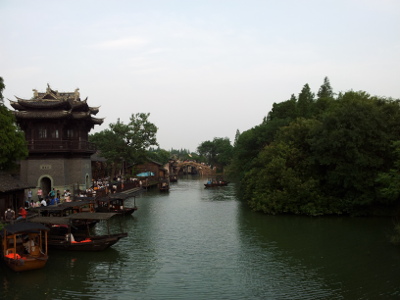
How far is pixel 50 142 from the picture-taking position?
3388 cm

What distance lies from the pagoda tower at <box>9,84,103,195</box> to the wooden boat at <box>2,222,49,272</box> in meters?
15.5

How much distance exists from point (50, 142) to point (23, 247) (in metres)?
16.8

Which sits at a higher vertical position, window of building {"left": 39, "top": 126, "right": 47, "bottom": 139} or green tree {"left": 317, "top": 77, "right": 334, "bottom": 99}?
green tree {"left": 317, "top": 77, "right": 334, "bottom": 99}

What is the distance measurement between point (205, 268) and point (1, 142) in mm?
13910

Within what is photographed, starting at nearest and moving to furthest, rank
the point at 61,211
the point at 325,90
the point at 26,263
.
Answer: the point at 26,263, the point at 61,211, the point at 325,90

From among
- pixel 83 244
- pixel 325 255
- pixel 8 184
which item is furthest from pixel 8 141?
pixel 325 255

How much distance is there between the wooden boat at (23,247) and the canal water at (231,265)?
1.55 feet

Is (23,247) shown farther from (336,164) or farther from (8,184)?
(336,164)

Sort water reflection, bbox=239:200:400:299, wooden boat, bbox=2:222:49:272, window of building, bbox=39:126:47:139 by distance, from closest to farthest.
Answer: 1. water reflection, bbox=239:200:400:299
2. wooden boat, bbox=2:222:49:272
3. window of building, bbox=39:126:47:139

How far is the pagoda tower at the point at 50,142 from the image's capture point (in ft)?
110

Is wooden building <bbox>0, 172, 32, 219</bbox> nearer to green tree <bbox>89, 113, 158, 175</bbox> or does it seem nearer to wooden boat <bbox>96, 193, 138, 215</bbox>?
wooden boat <bbox>96, 193, 138, 215</bbox>

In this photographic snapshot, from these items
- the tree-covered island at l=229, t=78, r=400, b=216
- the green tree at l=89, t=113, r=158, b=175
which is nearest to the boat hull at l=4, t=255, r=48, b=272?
the tree-covered island at l=229, t=78, r=400, b=216

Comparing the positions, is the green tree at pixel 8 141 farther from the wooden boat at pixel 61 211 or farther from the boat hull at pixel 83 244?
the boat hull at pixel 83 244

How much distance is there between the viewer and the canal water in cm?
1529
